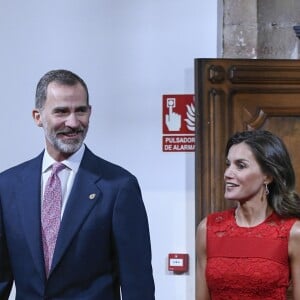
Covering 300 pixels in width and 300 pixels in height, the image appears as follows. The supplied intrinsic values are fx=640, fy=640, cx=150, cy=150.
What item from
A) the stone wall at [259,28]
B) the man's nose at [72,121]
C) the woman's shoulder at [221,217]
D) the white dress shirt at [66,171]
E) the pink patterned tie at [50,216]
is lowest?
the woman's shoulder at [221,217]

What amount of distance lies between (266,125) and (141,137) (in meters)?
0.61

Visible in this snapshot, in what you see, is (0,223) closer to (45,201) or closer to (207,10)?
(45,201)

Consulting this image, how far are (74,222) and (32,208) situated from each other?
12 centimetres

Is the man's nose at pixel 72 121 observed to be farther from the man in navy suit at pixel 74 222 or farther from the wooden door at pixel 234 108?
the wooden door at pixel 234 108

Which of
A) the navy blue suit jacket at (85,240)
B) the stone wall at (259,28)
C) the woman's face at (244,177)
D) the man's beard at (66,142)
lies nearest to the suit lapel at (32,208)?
the navy blue suit jacket at (85,240)

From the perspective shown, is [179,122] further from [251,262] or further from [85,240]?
[85,240]

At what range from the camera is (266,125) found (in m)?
3.00

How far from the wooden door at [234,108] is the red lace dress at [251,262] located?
755 mm

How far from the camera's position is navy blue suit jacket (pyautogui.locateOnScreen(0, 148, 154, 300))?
5.41ft

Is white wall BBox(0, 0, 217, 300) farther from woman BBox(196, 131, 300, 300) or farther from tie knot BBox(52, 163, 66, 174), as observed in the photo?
tie knot BBox(52, 163, 66, 174)

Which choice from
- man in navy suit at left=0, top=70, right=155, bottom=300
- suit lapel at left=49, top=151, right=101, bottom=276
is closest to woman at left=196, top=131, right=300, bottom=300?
man in navy suit at left=0, top=70, right=155, bottom=300

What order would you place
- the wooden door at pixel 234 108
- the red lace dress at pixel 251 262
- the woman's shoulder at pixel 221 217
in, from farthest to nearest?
the wooden door at pixel 234 108
the woman's shoulder at pixel 221 217
the red lace dress at pixel 251 262

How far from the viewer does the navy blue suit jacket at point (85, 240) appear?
1.65 m

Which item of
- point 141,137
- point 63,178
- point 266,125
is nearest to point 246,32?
point 266,125
